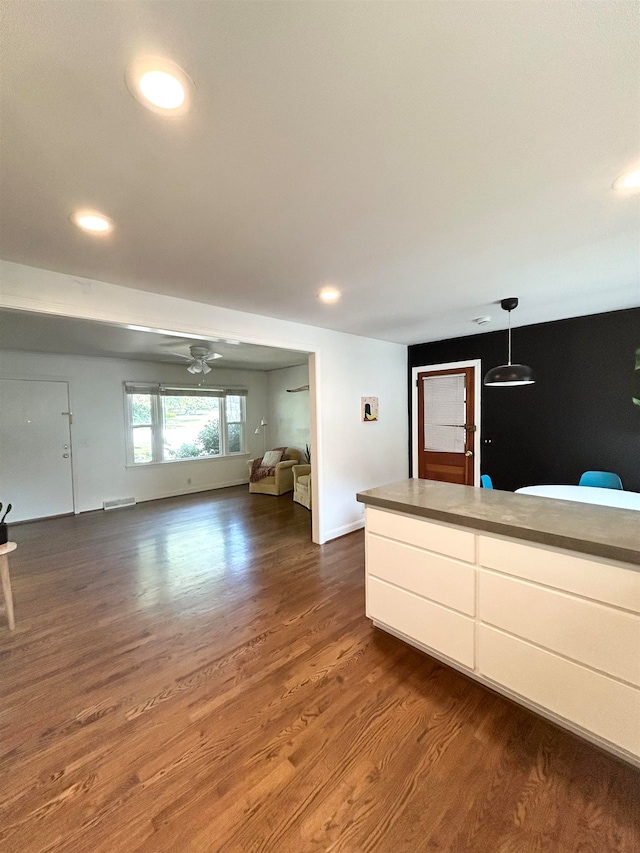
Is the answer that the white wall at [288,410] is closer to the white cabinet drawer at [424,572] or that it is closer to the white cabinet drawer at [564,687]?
the white cabinet drawer at [424,572]

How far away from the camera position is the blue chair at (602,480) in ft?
10.2

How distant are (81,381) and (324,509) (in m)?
4.53

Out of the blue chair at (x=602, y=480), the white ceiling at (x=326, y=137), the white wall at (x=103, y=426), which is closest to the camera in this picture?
the white ceiling at (x=326, y=137)

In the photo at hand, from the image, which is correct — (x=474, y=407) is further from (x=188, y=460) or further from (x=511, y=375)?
(x=188, y=460)

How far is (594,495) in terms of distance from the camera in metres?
2.76

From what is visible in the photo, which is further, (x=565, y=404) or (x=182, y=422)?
(x=182, y=422)

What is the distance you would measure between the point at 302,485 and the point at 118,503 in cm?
318

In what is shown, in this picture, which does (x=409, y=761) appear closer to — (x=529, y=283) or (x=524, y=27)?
(x=524, y=27)

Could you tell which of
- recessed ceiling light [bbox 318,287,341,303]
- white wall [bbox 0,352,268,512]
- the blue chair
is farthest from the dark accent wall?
white wall [bbox 0,352,268,512]

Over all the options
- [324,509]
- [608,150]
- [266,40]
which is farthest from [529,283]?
[324,509]

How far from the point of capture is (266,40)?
876 millimetres

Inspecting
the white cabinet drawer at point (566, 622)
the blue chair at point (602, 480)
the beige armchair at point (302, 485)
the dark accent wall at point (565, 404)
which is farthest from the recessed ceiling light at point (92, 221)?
the beige armchair at point (302, 485)

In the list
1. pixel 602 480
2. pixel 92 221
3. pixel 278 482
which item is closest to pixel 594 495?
pixel 602 480

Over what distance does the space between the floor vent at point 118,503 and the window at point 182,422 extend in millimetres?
653
